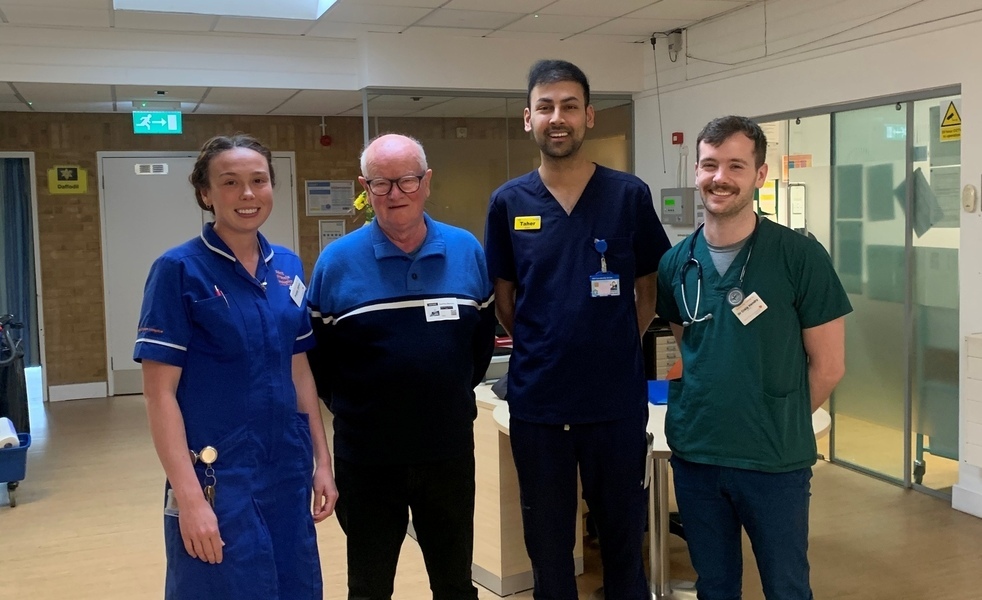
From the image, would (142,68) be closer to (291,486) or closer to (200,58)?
(200,58)

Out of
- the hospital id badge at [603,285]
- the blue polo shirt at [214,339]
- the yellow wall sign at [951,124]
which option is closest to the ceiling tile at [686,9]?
the yellow wall sign at [951,124]

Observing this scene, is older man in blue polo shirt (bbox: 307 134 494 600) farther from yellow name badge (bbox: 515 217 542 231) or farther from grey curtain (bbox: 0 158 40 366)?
grey curtain (bbox: 0 158 40 366)

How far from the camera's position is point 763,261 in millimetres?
2031

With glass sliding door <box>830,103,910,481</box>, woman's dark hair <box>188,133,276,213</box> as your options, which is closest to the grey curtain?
glass sliding door <box>830,103,910,481</box>

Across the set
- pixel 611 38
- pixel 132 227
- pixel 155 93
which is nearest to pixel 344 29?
pixel 155 93

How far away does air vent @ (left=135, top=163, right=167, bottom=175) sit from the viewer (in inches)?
305

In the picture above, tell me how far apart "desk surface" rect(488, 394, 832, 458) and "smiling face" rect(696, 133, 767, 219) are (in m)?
0.77

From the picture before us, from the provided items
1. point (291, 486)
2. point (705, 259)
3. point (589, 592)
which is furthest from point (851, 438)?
point (291, 486)

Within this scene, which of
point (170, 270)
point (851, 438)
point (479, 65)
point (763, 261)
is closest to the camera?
point (170, 270)

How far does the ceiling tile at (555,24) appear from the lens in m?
5.66

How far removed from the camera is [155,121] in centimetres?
697

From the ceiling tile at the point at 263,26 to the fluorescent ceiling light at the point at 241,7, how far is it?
0.09m

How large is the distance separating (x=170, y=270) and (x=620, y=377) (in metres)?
1.08

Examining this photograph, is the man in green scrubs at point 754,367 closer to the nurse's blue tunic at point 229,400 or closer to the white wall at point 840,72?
the nurse's blue tunic at point 229,400
